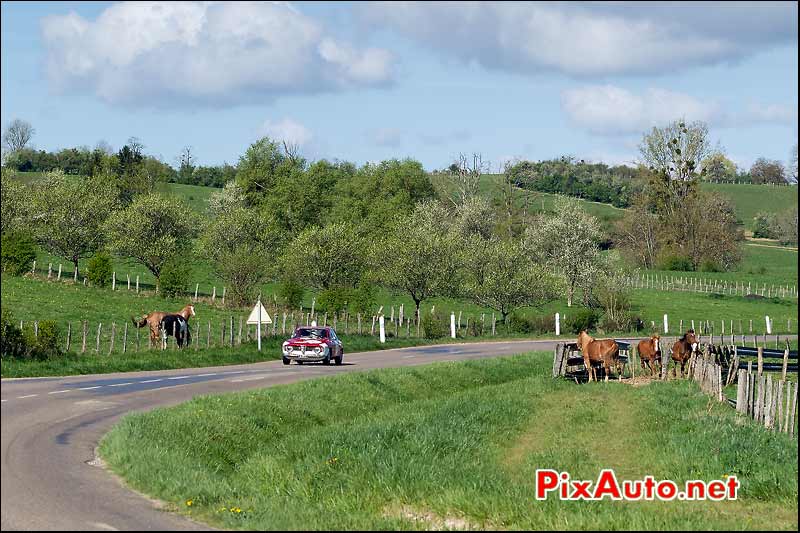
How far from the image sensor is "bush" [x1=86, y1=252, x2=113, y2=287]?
7944 cm

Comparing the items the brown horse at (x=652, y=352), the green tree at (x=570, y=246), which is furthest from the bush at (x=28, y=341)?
the green tree at (x=570, y=246)

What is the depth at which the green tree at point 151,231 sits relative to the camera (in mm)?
93312

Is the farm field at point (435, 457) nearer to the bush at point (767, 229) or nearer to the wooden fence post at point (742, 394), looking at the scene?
the wooden fence post at point (742, 394)

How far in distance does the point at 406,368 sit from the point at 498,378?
4.59 m

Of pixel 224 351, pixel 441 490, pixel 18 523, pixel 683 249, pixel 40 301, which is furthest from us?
pixel 683 249

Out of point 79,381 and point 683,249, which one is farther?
point 683,249

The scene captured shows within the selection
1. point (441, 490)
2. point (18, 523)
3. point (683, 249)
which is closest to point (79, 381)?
point (441, 490)

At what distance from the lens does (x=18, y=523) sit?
40.4 feet

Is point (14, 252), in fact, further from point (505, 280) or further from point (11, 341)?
point (505, 280)

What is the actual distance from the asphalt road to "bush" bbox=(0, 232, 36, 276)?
6.88 ft

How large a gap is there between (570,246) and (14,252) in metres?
92.1

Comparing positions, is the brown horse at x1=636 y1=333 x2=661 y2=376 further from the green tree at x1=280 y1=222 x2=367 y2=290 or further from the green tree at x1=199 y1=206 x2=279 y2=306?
the green tree at x1=280 y1=222 x2=367 y2=290

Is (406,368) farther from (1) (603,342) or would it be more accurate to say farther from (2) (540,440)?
(2) (540,440)

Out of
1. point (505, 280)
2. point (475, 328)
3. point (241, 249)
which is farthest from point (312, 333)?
point (505, 280)
